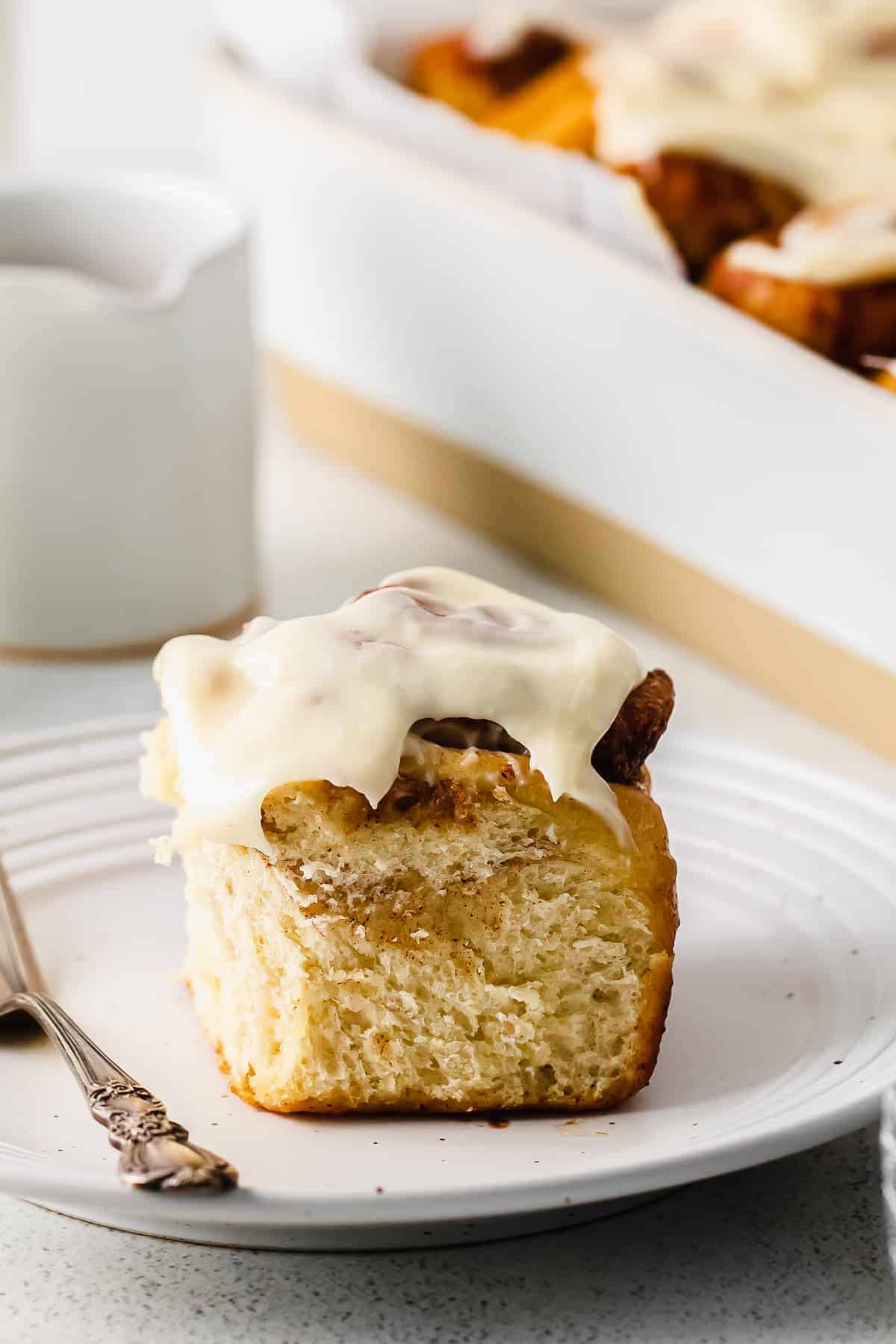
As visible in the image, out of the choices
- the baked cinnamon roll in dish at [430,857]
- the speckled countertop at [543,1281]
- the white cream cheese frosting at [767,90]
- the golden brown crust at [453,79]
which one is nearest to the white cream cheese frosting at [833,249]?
the white cream cheese frosting at [767,90]

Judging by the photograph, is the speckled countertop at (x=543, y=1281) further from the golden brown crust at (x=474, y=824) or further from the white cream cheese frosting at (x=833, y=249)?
the white cream cheese frosting at (x=833, y=249)

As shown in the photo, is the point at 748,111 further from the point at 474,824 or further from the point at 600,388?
the point at 474,824

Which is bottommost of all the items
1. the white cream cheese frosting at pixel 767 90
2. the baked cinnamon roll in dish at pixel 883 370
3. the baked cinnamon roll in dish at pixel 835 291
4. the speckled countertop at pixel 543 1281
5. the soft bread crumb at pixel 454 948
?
the speckled countertop at pixel 543 1281

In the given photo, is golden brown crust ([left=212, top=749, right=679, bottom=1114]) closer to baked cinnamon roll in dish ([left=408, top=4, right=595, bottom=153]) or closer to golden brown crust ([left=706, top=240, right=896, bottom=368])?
golden brown crust ([left=706, top=240, right=896, bottom=368])

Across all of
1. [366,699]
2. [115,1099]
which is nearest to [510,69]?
[366,699]

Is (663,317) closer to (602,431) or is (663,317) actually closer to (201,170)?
(602,431)

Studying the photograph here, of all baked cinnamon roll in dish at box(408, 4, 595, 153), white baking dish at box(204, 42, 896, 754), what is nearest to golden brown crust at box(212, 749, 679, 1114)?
white baking dish at box(204, 42, 896, 754)
